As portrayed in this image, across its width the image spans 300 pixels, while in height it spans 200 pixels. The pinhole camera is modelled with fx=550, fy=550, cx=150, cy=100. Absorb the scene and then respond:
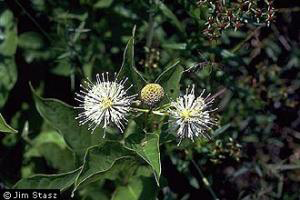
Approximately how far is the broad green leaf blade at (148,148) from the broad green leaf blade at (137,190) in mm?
620

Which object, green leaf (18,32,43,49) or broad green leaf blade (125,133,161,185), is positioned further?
green leaf (18,32,43,49)

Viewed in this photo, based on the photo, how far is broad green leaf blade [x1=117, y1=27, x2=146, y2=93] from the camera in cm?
323

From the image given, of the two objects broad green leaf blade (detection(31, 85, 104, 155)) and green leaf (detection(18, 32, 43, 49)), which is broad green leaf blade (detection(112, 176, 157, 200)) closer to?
broad green leaf blade (detection(31, 85, 104, 155))

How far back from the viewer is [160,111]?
10.8 ft

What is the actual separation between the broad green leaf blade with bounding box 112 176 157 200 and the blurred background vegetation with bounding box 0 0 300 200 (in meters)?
0.31

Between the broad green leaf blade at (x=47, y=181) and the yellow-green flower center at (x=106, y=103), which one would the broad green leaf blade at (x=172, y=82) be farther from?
the broad green leaf blade at (x=47, y=181)

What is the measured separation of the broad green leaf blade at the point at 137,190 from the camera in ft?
12.5

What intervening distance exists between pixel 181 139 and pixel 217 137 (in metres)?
0.81

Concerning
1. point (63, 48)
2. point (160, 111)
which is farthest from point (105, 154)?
point (63, 48)

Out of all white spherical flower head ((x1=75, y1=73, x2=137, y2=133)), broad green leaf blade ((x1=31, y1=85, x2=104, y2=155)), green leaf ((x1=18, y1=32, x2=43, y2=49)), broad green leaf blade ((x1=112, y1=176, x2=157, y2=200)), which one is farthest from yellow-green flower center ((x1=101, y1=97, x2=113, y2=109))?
green leaf ((x1=18, y1=32, x2=43, y2=49))

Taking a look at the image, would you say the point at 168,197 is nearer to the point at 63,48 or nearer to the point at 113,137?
the point at 113,137

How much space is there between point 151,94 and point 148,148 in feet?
1.02

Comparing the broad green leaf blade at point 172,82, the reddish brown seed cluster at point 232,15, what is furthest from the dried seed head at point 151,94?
the reddish brown seed cluster at point 232,15

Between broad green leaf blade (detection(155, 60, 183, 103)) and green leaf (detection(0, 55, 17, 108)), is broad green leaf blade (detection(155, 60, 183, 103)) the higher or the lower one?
the lower one
